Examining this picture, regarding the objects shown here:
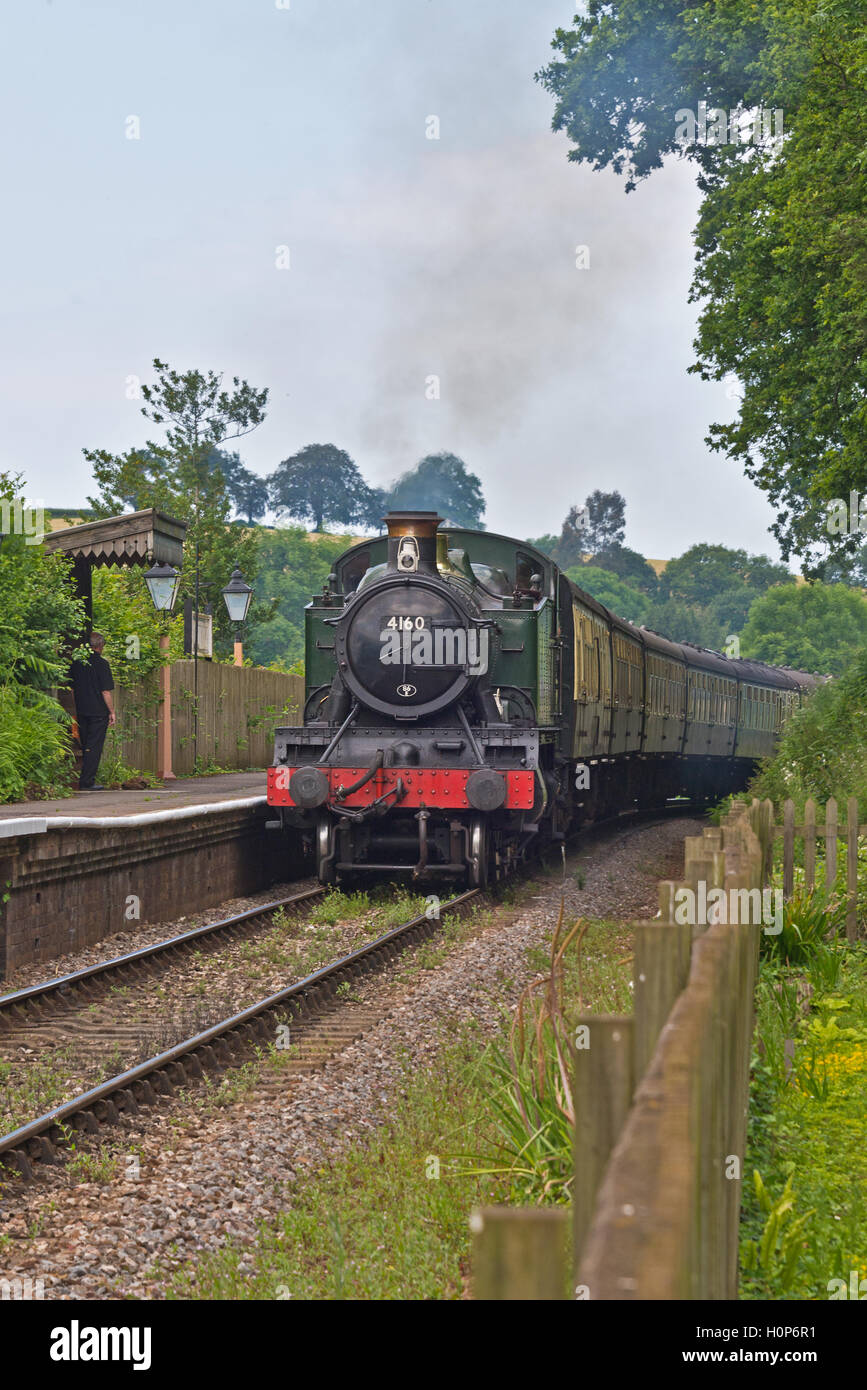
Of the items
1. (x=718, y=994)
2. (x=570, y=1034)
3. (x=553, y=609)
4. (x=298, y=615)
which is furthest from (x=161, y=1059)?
(x=298, y=615)

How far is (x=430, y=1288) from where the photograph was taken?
428 centimetres

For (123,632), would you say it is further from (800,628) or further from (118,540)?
(800,628)

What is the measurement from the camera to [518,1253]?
142 centimetres

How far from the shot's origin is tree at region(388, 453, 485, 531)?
93.2ft

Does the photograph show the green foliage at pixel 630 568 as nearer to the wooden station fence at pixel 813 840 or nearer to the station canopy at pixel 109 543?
the station canopy at pixel 109 543

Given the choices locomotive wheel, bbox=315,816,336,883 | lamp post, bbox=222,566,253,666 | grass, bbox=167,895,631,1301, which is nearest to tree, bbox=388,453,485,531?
lamp post, bbox=222,566,253,666

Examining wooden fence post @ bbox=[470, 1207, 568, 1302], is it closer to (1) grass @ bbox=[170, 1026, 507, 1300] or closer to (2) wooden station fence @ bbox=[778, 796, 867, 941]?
(1) grass @ bbox=[170, 1026, 507, 1300]

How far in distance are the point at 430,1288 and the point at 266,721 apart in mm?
24705

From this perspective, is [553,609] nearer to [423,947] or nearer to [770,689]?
[423,947]

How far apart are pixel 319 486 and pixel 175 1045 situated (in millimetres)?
116152

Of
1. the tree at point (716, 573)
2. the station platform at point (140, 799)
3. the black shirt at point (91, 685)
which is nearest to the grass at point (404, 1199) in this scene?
the station platform at point (140, 799)

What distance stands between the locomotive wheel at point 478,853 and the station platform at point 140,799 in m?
3.06

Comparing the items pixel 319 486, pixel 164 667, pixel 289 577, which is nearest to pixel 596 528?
pixel 319 486

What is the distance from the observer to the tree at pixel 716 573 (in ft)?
365
